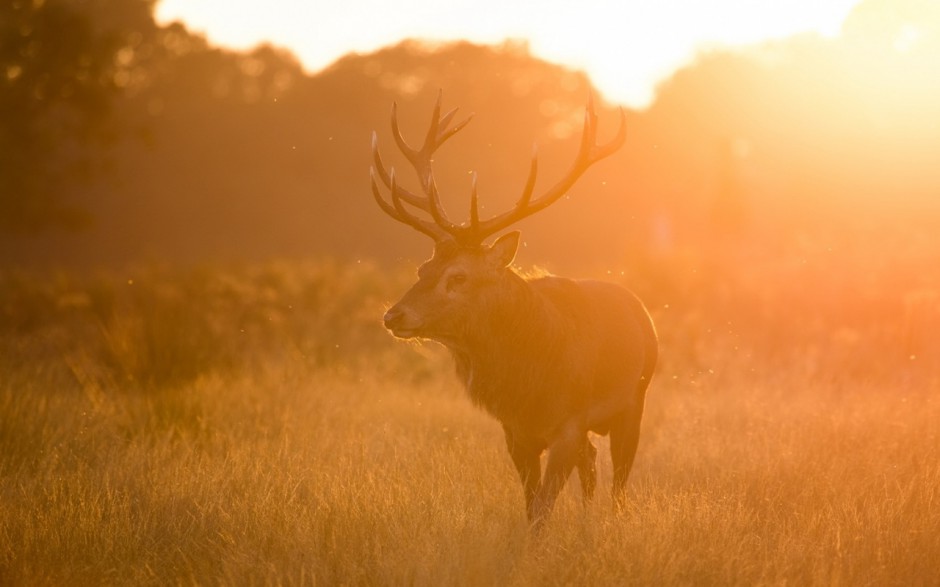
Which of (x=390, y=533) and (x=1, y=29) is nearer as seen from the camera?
(x=390, y=533)

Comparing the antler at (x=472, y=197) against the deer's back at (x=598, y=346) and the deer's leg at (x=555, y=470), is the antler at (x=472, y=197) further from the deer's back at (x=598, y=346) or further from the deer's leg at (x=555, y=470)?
the deer's leg at (x=555, y=470)

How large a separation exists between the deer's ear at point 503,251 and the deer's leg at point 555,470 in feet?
3.34

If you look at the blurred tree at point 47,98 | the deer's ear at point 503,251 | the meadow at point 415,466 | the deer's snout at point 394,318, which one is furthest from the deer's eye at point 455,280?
the blurred tree at point 47,98

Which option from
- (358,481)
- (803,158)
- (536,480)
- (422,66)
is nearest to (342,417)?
(358,481)

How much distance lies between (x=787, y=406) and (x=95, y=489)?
5569mm

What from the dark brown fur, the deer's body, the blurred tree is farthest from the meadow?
the blurred tree

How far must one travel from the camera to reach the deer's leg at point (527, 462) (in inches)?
243

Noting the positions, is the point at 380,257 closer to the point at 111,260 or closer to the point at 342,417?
the point at 111,260

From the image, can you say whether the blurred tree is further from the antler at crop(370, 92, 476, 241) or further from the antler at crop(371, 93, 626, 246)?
the antler at crop(371, 93, 626, 246)

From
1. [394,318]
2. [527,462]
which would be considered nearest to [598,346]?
[527,462]

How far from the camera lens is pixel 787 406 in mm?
9141

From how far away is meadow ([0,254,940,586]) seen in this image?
520 centimetres

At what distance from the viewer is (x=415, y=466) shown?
711 centimetres

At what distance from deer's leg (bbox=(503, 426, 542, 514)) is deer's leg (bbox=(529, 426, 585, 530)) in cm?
14
